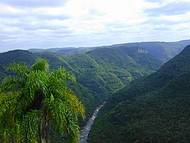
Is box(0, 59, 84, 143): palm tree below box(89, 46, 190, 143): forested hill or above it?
above

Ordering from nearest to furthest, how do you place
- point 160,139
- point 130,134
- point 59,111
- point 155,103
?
1. point 59,111
2. point 160,139
3. point 130,134
4. point 155,103

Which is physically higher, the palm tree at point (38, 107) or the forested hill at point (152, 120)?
the palm tree at point (38, 107)

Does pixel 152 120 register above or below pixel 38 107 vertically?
below

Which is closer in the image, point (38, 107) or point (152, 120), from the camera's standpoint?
point (38, 107)

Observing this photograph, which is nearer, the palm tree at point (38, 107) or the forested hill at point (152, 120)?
the palm tree at point (38, 107)

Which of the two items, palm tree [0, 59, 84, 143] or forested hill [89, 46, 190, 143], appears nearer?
palm tree [0, 59, 84, 143]

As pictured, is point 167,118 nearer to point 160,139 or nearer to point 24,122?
point 160,139

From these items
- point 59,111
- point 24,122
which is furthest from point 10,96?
point 59,111

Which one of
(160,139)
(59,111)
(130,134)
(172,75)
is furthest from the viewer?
(172,75)
